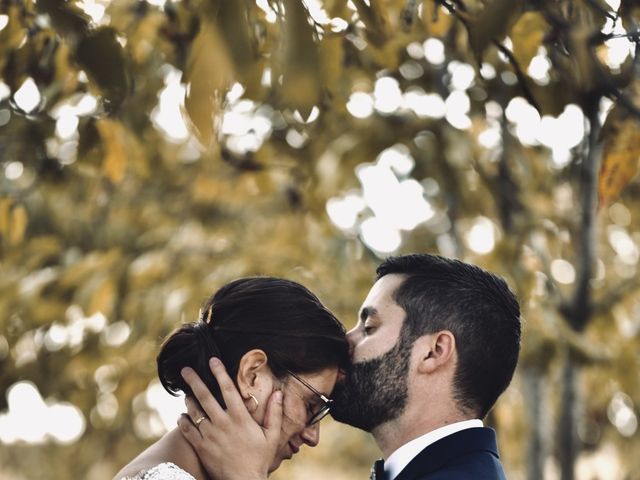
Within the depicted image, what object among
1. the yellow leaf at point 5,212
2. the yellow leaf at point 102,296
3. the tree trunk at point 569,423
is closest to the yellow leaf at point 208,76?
the yellow leaf at point 5,212

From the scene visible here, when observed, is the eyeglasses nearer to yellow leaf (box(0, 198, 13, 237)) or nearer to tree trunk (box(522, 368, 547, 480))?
yellow leaf (box(0, 198, 13, 237))

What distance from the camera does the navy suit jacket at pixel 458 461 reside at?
3.00m

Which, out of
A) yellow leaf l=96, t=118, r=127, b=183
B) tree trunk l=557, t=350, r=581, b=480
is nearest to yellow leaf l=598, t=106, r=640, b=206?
yellow leaf l=96, t=118, r=127, b=183

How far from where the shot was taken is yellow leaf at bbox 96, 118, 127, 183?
3.17 metres

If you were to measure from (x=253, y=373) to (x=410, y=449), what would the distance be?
1.93ft

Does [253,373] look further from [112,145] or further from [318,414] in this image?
[112,145]

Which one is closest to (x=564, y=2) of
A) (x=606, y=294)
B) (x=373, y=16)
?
(x=373, y=16)

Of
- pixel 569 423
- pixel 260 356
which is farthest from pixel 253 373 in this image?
pixel 569 423

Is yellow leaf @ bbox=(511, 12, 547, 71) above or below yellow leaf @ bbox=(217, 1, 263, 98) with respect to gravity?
below

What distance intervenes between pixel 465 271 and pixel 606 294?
2930 millimetres

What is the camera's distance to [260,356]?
2953mm

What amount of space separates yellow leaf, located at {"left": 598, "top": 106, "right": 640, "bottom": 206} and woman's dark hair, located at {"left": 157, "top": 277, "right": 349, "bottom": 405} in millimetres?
1249

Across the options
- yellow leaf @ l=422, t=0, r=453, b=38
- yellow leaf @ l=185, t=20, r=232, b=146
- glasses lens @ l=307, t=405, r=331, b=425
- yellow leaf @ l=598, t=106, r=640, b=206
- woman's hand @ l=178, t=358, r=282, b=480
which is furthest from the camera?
glasses lens @ l=307, t=405, r=331, b=425

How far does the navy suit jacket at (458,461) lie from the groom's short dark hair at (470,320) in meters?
0.16
